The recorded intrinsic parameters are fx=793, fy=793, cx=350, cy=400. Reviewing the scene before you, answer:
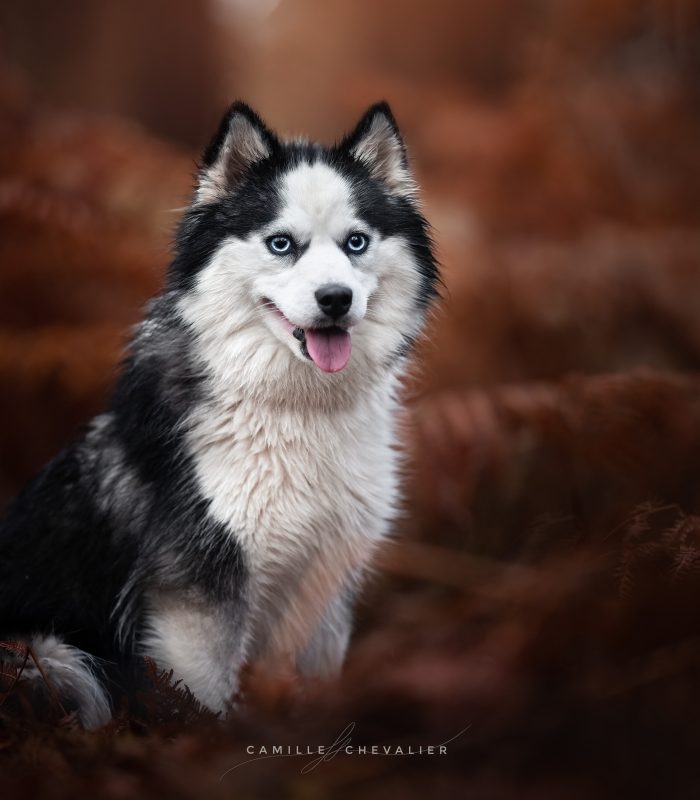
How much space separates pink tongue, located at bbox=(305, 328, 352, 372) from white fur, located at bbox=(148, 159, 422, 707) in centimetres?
8

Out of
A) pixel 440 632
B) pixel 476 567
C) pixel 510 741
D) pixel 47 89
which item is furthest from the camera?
pixel 47 89

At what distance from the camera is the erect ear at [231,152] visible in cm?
297

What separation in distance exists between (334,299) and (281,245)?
334 mm

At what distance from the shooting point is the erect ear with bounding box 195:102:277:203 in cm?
297

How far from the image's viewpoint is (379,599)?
456 centimetres

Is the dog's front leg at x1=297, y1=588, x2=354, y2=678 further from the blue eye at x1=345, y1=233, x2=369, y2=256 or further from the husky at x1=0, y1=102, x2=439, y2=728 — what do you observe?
the blue eye at x1=345, y1=233, x2=369, y2=256

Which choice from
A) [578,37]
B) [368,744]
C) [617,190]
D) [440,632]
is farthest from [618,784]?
[578,37]

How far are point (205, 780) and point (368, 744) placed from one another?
294 millimetres

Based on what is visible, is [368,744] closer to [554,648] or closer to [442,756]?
[442,756]

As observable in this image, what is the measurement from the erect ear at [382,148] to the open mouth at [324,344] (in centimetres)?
74
